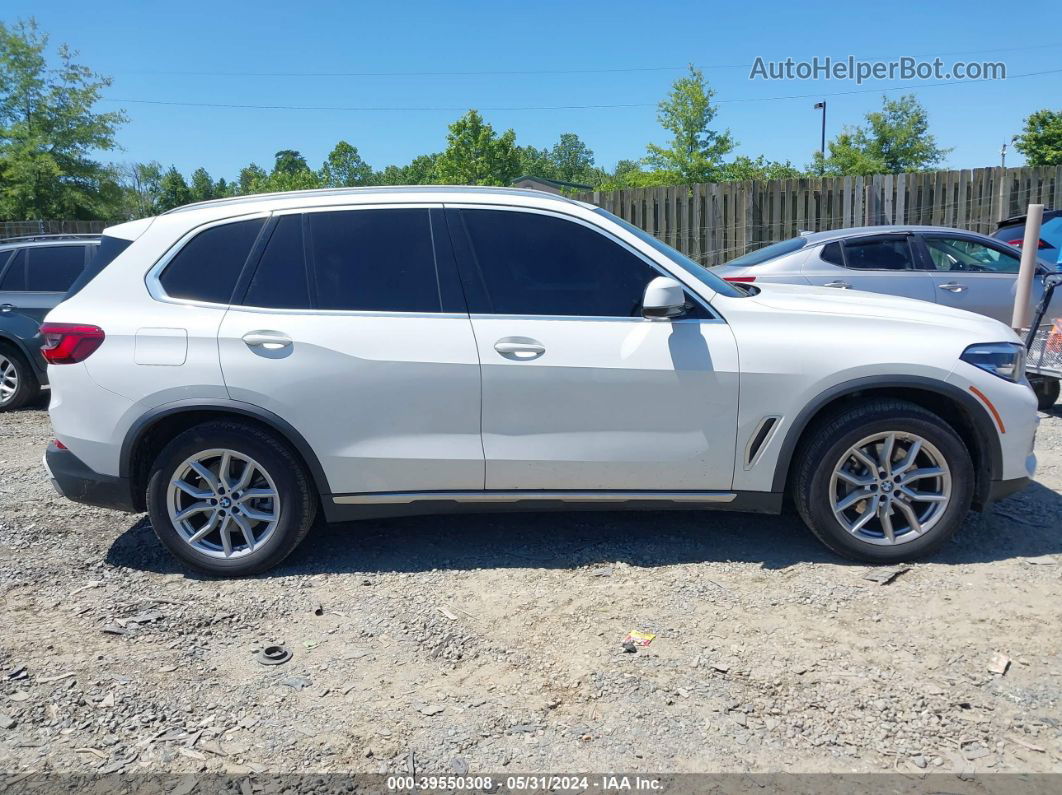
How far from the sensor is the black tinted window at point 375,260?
4.08 m

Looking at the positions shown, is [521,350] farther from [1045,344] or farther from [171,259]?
[1045,344]

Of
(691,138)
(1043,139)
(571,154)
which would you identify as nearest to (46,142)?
(691,138)

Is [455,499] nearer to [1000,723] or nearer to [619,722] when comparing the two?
[619,722]

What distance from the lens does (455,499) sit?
409cm

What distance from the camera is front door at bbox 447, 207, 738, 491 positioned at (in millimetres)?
3928

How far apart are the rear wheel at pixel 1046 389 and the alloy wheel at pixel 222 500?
21.2 feet

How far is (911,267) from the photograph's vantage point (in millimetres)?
8336

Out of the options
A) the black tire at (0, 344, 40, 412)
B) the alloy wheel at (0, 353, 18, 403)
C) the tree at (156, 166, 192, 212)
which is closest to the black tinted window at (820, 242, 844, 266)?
the black tire at (0, 344, 40, 412)

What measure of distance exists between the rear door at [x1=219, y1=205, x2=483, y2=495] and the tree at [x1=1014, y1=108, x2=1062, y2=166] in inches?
1774

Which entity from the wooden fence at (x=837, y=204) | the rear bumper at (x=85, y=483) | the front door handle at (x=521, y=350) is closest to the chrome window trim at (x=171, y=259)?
the rear bumper at (x=85, y=483)

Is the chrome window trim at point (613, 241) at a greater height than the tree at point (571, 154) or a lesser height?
lesser

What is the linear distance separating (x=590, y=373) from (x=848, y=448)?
132 cm

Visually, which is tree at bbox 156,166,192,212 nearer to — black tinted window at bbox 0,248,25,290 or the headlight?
black tinted window at bbox 0,248,25,290

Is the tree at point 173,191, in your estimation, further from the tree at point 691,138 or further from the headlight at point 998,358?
the headlight at point 998,358
